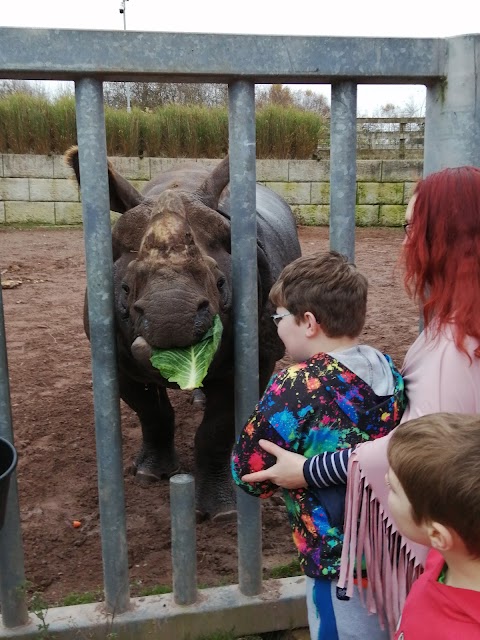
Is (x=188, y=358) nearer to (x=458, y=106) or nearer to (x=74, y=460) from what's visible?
(x=458, y=106)

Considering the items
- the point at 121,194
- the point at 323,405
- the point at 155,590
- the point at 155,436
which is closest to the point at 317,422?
the point at 323,405

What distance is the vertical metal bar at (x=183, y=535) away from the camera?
87.1 inches

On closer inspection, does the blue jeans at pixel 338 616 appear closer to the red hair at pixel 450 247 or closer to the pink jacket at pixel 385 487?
the pink jacket at pixel 385 487

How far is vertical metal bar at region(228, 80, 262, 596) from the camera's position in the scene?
2.03m

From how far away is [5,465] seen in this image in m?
2.02

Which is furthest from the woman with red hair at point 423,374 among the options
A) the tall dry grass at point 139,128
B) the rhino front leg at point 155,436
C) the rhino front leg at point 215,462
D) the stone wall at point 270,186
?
the tall dry grass at point 139,128

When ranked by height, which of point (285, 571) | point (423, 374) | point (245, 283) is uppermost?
point (245, 283)

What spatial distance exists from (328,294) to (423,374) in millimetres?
298

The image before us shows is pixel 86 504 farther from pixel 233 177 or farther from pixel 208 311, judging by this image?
pixel 233 177

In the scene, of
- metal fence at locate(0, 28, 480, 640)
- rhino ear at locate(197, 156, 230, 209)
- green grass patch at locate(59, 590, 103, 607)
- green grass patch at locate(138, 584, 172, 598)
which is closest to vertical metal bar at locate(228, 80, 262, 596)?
metal fence at locate(0, 28, 480, 640)

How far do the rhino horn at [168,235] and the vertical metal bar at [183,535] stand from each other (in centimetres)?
83

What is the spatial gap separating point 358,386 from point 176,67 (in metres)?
0.99

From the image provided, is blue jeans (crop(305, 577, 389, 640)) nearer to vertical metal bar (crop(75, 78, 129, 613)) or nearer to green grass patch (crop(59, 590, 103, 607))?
vertical metal bar (crop(75, 78, 129, 613))

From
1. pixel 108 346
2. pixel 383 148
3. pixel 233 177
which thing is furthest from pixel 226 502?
pixel 383 148
